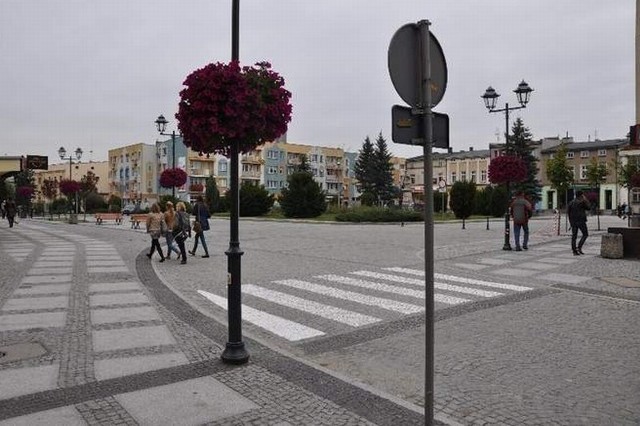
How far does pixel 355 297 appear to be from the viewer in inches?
368

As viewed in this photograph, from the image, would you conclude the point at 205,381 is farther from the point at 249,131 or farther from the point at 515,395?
the point at 515,395

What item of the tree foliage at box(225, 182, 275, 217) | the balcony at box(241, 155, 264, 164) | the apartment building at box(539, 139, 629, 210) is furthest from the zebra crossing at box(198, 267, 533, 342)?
the balcony at box(241, 155, 264, 164)

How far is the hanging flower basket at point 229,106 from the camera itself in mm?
5113

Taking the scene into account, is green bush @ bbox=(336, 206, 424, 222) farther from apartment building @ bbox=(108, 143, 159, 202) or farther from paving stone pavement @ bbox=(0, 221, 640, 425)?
apartment building @ bbox=(108, 143, 159, 202)

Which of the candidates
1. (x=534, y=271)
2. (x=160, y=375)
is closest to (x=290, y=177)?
(x=534, y=271)

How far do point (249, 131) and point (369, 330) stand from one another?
3190 millimetres

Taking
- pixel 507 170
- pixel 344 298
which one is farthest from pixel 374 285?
pixel 507 170

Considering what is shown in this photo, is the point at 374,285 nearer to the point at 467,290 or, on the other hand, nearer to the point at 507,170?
the point at 467,290

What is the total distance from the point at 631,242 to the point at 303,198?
36.6 meters

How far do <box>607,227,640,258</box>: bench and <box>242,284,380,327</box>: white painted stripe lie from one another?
10.7 meters

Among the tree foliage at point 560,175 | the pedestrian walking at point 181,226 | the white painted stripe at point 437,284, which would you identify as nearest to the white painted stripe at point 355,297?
the white painted stripe at point 437,284

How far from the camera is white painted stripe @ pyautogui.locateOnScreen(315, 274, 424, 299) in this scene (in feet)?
32.0

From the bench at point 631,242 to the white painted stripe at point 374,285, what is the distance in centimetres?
848

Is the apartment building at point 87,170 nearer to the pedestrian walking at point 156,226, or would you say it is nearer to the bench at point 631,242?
the pedestrian walking at point 156,226
